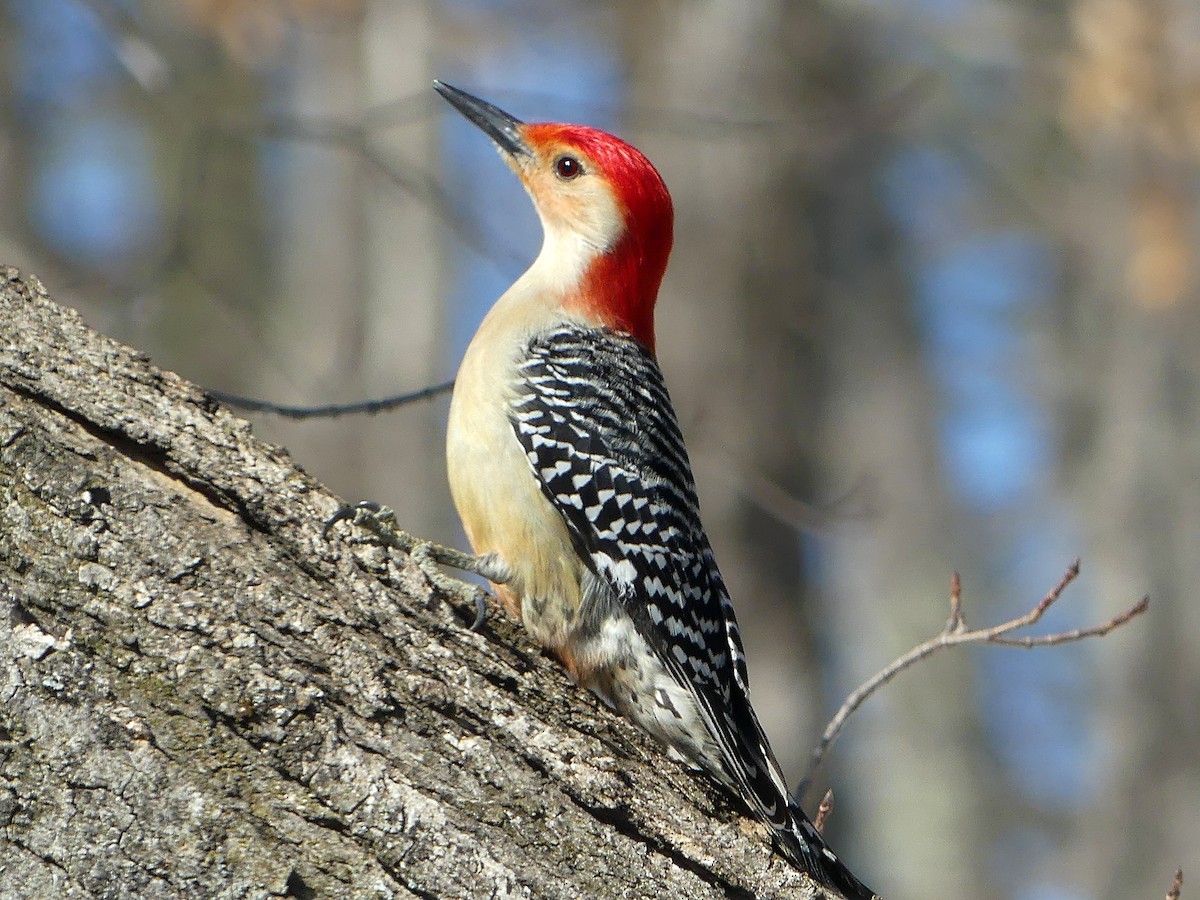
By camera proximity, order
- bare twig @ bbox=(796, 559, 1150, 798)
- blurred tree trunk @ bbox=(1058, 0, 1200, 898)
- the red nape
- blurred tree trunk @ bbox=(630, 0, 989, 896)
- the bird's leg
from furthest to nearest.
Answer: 1. blurred tree trunk @ bbox=(1058, 0, 1200, 898)
2. blurred tree trunk @ bbox=(630, 0, 989, 896)
3. the red nape
4. bare twig @ bbox=(796, 559, 1150, 798)
5. the bird's leg

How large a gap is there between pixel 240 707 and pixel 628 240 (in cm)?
317

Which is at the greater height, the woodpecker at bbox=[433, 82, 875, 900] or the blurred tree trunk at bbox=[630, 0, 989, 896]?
the blurred tree trunk at bbox=[630, 0, 989, 896]

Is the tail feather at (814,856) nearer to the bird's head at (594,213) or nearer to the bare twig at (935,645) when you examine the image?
the bare twig at (935,645)

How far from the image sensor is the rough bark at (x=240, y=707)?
9.43ft

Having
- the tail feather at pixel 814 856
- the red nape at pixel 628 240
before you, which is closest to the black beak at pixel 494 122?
the red nape at pixel 628 240

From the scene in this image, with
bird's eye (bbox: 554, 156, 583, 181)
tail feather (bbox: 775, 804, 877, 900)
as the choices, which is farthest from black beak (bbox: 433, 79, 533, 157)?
tail feather (bbox: 775, 804, 877, 900)

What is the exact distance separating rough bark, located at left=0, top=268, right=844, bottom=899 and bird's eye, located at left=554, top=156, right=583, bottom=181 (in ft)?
8.97

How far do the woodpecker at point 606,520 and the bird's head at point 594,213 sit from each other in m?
0.02

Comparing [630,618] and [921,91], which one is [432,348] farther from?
[630,618]

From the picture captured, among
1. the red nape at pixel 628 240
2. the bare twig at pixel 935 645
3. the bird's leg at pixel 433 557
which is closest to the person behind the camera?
the bird's leg at pixel 433 557

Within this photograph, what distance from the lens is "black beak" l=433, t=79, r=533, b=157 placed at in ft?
19.4

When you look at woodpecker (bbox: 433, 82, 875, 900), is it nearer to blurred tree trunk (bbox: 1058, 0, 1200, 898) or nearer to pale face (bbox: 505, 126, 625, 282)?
pale face (bbox: 505, 126, 625, 282)

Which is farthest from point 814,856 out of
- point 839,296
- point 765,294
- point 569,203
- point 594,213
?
point 839,296

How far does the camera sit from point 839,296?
15.6 m
